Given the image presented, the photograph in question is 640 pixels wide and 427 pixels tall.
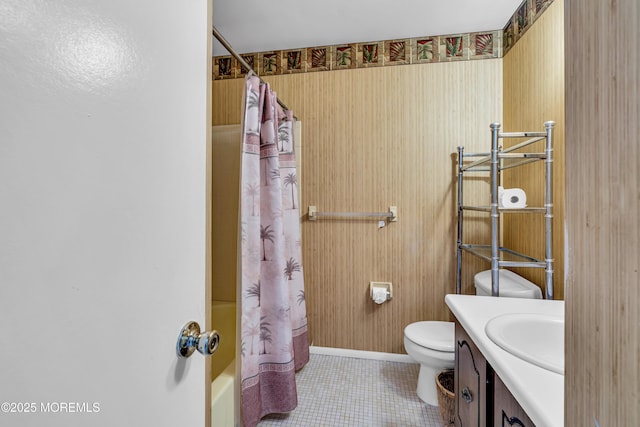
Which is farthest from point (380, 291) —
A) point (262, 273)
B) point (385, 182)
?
point (262, 273)

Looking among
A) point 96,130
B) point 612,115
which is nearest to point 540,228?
point 612,115

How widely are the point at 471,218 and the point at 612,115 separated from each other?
2033 mm

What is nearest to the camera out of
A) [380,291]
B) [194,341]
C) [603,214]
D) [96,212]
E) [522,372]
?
[603,214]

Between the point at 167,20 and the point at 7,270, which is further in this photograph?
the point at 167,20

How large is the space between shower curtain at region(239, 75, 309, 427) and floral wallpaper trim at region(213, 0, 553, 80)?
0.84m

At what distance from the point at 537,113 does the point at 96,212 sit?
6.74 feet

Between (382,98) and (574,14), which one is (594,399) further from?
(382,98)

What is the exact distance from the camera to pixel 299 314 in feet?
6.51

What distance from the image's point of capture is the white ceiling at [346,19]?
178 centimetres

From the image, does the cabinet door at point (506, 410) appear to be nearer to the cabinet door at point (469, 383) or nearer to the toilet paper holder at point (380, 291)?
the cabinet door at point (469, 383)

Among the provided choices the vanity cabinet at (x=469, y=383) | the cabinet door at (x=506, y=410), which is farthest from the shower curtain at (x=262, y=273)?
the cabinet door at (x=506, y=410)

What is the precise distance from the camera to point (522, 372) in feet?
2.35

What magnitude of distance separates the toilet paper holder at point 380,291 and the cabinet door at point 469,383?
89 centimetres

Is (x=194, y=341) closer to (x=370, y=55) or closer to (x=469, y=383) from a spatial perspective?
(x=469, y=383)
